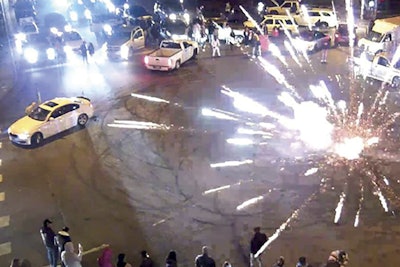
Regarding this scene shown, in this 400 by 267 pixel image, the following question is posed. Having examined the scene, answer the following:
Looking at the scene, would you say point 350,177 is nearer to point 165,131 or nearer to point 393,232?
point 393,232

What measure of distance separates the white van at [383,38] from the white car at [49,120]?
54.7ft

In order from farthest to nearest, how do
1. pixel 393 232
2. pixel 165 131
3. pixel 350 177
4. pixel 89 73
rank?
pixel 89 73 → pixel 165 131 → pixel 350 177 → pixel 393 232

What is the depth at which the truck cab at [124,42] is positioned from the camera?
33469mm

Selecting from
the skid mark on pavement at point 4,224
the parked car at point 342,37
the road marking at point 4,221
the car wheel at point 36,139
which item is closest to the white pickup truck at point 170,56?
the parked car at point 342,37

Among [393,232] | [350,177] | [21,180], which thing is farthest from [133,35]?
[393,232]

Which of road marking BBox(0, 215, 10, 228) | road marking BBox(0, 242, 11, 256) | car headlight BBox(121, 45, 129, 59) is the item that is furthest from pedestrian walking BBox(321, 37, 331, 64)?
road marking BBox(0, 242, 11, 256)

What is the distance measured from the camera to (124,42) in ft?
111

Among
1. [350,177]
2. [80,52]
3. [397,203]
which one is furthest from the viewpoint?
[80,52]

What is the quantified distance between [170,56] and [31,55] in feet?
32.2

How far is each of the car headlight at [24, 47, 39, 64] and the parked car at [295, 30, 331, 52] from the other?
16.4m

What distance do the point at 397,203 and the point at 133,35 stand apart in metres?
22.7

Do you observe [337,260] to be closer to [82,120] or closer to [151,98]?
[82,120]

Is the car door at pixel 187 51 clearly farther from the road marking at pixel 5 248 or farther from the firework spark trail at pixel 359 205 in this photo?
the road marking at pixel 5 248

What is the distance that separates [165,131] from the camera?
2180 centimetres
